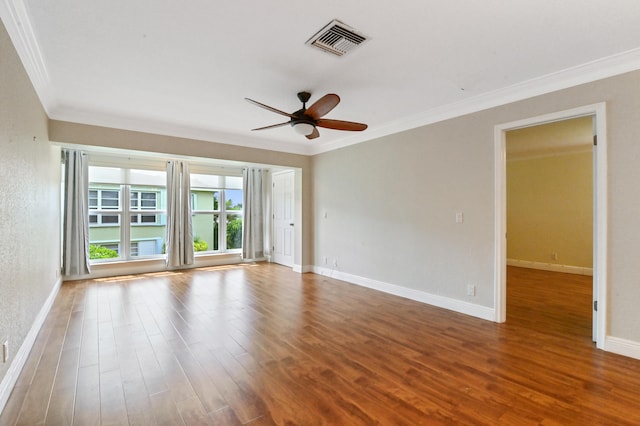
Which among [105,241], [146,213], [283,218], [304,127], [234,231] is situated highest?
[304,127]

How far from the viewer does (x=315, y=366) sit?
2375mm

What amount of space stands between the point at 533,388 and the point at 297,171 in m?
4.97

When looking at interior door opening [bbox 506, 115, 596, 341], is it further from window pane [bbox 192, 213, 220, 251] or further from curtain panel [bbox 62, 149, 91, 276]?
curtain panel [bbox 62, 149, 91, 276]

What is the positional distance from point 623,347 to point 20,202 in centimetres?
515

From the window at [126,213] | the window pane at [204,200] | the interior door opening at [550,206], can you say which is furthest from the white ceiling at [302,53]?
the window pane at [204,200]

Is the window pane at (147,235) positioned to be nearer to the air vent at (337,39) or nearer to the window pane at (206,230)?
the window pane at (206,230)

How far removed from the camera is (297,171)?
6.14m

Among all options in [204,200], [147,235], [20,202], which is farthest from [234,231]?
[20,202]

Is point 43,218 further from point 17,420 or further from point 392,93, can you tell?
point 392,93

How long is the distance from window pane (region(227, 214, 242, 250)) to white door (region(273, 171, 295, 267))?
0.86 metres

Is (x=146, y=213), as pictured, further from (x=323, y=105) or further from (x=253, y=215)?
(x=323, y=105)

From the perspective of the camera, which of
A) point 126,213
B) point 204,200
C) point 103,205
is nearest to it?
point 103,205

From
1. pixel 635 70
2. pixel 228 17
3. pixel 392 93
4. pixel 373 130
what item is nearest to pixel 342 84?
pixel 392 93

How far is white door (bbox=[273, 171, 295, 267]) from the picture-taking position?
661 centimetres
